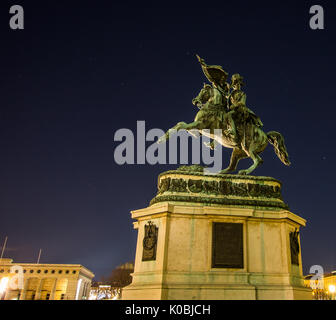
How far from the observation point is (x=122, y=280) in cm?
6081

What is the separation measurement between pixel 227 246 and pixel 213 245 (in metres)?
0.48

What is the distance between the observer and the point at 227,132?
14047mm

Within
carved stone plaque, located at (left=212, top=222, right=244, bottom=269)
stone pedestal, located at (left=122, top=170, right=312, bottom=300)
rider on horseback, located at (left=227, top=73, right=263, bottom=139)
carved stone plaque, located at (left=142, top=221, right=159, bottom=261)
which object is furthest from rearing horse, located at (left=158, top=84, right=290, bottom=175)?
carved stone plaque, located at (left=142, top=221, right=159, bottom=261)

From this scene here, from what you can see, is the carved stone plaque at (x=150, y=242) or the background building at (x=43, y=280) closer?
the carved stone plaque at (x=150, y=242)

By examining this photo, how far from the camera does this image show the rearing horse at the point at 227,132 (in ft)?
44.5

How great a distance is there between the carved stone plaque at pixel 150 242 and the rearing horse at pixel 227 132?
360 cm

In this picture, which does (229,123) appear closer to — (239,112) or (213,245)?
(239,112)

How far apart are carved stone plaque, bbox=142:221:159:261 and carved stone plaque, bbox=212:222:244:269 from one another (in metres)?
1.99

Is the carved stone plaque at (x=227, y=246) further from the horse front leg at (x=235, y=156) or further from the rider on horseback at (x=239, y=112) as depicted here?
the rider on horseback at (x=239, y=112)

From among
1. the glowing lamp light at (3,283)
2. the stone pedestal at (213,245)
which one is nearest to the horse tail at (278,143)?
the stone pedestal at (213,245)

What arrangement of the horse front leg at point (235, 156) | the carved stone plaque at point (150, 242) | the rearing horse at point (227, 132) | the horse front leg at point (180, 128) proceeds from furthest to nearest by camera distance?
1. the horse front leg at point (235, 156)
2. the rearing horse at point (227, 132)
3. the horse front leg at point (180, 128)
4. the carved stone plaque at point (150, 242)

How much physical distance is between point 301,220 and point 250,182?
2.41 m

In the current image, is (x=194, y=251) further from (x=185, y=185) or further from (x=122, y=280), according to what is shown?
(x=122, y=280)
